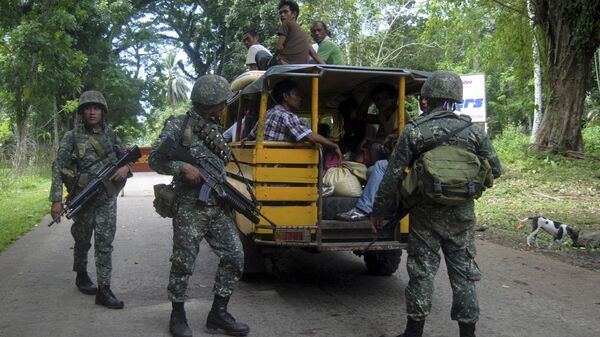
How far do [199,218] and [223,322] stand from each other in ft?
2.61

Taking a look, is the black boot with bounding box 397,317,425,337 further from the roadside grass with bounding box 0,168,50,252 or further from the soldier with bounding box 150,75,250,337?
the roadside grass with bounding box 0,168,50,252

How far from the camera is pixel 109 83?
92.4ft

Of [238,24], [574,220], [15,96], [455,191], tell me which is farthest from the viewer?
[238,24]

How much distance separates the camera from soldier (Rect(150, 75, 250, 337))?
164 inches

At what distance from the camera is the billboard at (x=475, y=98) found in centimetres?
1211

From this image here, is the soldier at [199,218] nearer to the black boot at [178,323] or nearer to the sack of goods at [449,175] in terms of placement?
the black boot at [178,323]

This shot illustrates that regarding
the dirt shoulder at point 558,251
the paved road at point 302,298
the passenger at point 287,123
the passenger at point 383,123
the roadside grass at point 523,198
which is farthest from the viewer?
the roadside grass at point 523,198

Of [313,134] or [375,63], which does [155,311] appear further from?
[375,63]

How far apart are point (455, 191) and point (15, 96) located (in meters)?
16.7

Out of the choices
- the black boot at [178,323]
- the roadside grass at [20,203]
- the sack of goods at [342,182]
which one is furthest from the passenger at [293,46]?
the roadside grass at [20,203]

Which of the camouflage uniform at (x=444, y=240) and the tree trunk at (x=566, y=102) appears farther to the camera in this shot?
the tree trunk at (x=566, y=102)

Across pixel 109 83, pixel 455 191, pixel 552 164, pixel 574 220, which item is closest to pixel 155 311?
pixel 455 191

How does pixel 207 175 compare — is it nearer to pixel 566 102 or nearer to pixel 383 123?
pixel 383 123

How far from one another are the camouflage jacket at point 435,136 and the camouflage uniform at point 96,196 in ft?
8.43
